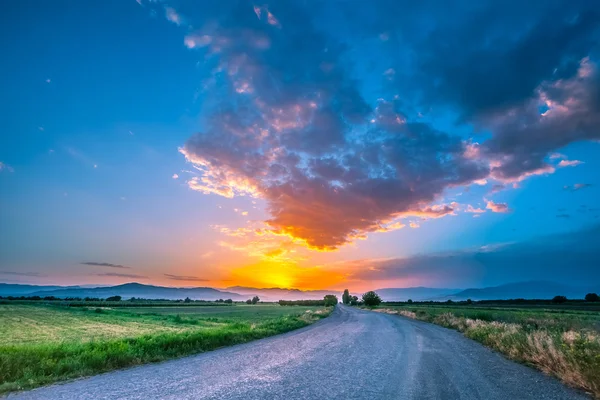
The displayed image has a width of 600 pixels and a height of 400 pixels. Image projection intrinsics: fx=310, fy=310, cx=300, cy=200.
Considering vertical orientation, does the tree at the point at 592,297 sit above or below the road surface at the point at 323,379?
above

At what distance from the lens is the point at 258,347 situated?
14.9 m

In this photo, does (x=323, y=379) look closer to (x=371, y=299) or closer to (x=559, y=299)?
(x=371, y=299)

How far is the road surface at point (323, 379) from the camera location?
7.27 meters

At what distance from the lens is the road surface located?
7270 mm

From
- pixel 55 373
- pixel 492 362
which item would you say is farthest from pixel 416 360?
pixel 55 373

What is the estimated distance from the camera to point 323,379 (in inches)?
Result: 340

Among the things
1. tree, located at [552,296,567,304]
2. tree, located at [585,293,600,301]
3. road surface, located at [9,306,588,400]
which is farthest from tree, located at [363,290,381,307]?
road surface, located at [9,306,588,400]

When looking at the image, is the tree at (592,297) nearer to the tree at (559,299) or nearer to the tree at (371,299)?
the tree at (559,299)

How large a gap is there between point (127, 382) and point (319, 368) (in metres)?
5.57

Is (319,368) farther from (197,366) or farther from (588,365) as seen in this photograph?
(588,365)

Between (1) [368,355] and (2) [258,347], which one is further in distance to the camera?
(2) [258,347]

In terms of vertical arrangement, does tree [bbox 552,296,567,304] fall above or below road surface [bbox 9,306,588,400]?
above

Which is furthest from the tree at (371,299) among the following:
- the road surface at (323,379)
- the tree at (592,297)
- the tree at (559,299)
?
the road surface at (323,379)

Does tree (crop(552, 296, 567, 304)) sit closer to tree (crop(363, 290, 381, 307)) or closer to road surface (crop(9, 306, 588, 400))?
tree (crop(363, 290, 381, 307))
